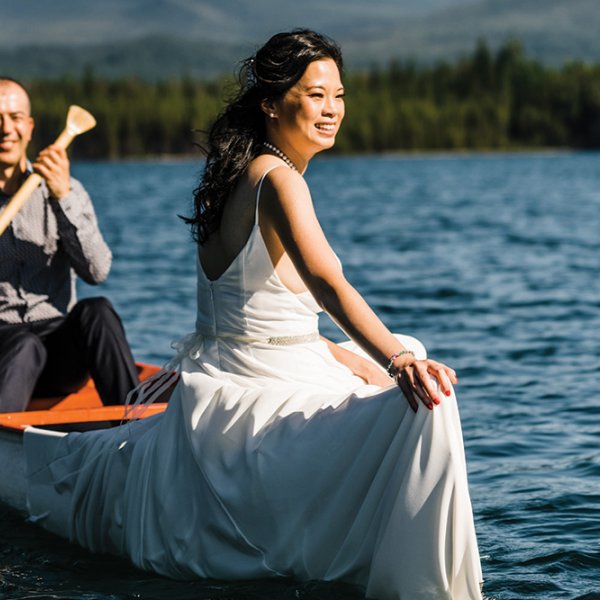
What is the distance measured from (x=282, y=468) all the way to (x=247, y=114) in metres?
1.22

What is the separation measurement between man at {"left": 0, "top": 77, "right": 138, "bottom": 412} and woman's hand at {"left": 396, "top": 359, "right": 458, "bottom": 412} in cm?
248

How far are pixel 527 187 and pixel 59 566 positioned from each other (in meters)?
48.2

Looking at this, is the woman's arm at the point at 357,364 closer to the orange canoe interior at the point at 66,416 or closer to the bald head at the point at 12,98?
the orange canoe interior at the point at 66,416

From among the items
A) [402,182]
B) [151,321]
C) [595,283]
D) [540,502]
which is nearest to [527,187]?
[402,182]

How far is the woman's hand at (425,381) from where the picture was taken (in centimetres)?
377

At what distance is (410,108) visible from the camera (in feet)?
407

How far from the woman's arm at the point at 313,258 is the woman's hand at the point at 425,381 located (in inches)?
3.6

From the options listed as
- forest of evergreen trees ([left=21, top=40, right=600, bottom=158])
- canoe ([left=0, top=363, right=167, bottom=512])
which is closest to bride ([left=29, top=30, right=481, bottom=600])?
canoe ([left=0, top=363, right=167, bottom=512])

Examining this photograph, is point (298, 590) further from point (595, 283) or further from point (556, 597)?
point (595, 283)

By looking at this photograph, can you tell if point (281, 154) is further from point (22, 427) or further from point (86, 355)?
point (86, 355)

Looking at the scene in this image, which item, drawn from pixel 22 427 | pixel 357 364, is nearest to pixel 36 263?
pixel 22 427

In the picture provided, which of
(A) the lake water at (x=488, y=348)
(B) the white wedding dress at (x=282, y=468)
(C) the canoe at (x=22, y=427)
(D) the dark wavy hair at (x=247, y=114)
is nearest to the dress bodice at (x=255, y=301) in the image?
(B) the white wedding dress at (x=282, y=468)

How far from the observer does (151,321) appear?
1386 cm

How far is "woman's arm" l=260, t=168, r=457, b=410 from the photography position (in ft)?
13.2
